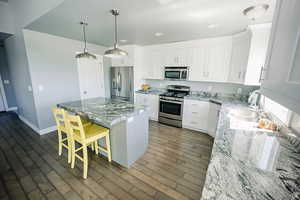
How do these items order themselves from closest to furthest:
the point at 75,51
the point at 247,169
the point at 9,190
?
the point at 247,169 < the point at 9,190 < the point at 75,51

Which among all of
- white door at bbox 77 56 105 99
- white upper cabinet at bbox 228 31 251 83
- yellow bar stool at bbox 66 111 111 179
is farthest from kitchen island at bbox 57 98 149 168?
white upper cabinet at bbox 228 31 251 83

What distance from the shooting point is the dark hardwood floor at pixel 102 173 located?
1.63 m

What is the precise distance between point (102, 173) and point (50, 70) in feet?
9.45

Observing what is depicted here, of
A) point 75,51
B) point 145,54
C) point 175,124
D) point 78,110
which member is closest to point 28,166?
point 78,110

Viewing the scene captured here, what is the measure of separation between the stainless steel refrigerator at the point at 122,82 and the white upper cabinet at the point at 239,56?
2.81 m

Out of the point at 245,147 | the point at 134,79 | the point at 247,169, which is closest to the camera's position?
the point at 247,169

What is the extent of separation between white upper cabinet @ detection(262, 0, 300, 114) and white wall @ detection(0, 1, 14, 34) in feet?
16.2

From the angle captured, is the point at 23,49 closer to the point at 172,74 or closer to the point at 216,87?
the point at 172,74

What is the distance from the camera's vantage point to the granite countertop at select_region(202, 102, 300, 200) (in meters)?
0.63

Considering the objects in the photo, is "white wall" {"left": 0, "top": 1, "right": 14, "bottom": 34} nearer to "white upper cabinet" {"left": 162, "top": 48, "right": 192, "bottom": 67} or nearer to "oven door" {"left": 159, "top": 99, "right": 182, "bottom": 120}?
"white upper cabinet" {"left": 162, "top": 48, "right": 192, "bottom": 67}

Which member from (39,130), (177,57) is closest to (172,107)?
(177,57)

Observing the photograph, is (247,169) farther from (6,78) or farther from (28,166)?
(6,78)

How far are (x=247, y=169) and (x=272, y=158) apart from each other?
335 millimetres

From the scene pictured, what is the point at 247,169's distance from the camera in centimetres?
79
